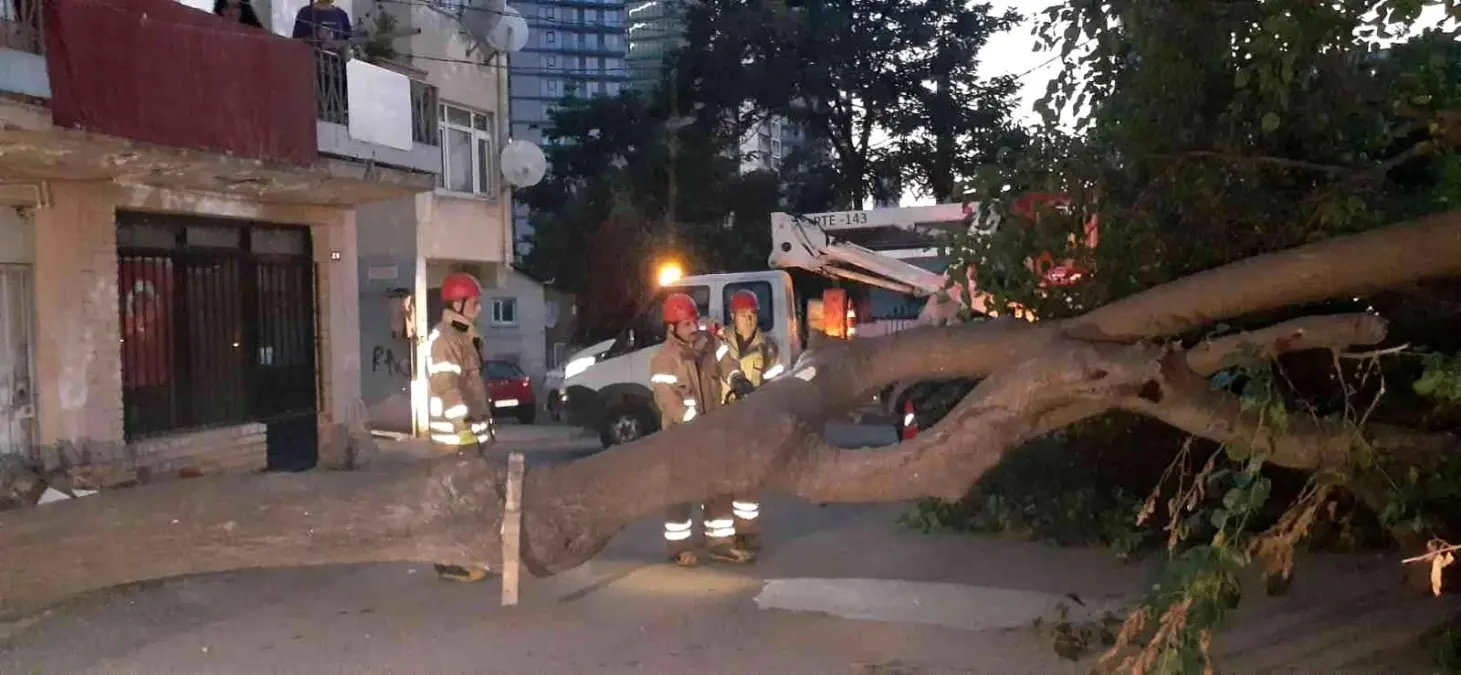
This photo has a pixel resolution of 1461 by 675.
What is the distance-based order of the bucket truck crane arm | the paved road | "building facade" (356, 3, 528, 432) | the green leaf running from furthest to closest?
"building facade" (356, 3, 528, 432) → the bucket truck crane arm → the green leaf → the paved road

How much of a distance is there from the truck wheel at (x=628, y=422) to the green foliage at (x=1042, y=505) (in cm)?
597

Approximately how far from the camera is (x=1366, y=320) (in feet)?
15.6

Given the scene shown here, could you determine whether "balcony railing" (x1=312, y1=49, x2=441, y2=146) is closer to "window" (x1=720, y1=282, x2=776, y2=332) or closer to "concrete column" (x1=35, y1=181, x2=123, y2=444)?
"concrete column" (x1=35, y1=181, x2=123, y2=444)

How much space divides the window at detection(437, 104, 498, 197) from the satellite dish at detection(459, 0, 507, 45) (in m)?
1.14

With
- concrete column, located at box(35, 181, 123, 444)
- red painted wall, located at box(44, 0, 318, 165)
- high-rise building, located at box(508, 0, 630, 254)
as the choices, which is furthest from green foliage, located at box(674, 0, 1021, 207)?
high-rise building, located at box(508, 0, 630, 254)

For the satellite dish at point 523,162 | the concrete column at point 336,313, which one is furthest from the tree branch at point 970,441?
the satellite dish at point 523,162

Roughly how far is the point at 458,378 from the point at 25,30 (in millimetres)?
3814

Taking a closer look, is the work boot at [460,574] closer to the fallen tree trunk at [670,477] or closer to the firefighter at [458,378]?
the firefighter at [458,378]

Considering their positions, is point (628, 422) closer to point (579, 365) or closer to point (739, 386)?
point (579, 365)

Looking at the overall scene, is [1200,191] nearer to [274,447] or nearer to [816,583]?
[816,583]

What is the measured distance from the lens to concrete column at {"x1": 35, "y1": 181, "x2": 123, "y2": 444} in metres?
10.4

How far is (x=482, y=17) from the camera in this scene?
18.2m

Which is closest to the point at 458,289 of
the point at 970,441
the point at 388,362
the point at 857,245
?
the point at 970,441

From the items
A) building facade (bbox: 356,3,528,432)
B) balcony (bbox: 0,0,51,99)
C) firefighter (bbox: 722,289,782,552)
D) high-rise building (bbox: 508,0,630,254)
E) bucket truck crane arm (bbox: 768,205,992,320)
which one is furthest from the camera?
high-rise building (bbox: 508,0,630,254)
